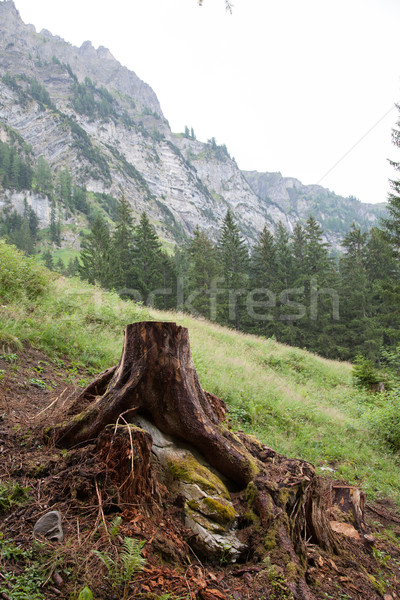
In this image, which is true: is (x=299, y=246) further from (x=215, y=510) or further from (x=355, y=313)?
(x=215, y=510)

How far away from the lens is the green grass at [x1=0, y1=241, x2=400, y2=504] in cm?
609

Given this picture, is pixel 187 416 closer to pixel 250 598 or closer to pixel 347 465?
pixel 250 598

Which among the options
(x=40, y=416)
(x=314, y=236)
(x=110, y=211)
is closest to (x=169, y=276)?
(x=314, y=236)

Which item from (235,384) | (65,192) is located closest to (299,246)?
(235,384)

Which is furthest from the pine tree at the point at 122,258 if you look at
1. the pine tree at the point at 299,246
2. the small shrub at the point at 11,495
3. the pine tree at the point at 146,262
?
the small shrub at the point at 11,495

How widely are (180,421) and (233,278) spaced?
30.9 meters

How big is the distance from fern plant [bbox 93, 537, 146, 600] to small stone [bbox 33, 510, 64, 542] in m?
0.26

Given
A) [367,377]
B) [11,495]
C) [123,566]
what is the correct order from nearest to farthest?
1. [123,566]
2. [11,495]
3. [367,377]

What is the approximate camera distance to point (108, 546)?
1725mm

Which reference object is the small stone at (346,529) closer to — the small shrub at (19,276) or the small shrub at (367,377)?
the small shrub at (19,276)

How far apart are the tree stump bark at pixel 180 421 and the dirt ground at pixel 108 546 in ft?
0.66

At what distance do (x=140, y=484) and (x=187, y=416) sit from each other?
0.66 meters

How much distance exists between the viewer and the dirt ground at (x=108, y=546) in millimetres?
1596

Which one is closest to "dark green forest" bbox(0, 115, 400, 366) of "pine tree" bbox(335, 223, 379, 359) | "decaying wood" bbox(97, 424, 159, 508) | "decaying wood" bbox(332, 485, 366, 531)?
"pine tree" bbox(335, 223, 379, 359)
